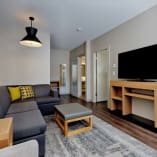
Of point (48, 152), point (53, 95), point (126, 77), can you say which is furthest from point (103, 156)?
point (53, 95)

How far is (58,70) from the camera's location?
6996 mm

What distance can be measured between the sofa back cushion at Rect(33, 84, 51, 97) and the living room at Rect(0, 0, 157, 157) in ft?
0.10

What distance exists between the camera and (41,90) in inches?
154

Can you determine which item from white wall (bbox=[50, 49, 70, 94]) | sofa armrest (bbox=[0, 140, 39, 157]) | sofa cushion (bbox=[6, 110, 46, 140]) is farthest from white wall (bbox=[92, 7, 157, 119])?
white wall (bbox=[50, 49, 70, 94])

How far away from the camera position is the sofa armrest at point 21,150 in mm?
742

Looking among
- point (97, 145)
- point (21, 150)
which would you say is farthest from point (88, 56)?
point (21, 150)

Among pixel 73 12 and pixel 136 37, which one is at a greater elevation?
pixel 73 12

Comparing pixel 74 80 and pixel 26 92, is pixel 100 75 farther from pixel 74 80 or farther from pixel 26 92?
pixel 26 92

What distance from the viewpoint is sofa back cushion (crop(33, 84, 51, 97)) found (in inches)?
151

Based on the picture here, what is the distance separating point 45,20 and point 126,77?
2.66 meters

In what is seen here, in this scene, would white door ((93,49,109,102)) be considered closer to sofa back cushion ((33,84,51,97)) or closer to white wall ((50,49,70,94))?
sofa back cushion ((33,84,51,97))

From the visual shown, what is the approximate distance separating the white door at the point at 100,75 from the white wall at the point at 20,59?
6.34ft

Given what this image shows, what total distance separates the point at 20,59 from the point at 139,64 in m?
3.53

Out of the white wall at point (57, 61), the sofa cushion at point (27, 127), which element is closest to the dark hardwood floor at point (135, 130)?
the sofa cushion at point (27, 127)
